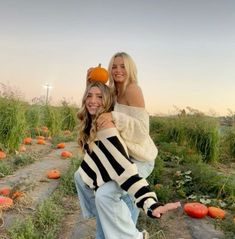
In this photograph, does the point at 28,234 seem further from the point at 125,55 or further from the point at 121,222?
the point at 125,55

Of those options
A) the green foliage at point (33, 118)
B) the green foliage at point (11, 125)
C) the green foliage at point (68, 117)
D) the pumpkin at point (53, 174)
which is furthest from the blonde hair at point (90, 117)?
the green foliage at point (68, 117)

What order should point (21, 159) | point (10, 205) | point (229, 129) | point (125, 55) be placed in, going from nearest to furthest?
point (125, 55) < point (10, 205) < point (21, 159) < point (229, 129)

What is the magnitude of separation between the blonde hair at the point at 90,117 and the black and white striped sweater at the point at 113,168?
0.09m

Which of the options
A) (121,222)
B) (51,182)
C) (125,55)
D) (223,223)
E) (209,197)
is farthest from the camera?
(51,182)

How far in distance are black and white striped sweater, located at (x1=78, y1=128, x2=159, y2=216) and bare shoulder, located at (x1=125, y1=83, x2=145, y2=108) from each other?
327mm

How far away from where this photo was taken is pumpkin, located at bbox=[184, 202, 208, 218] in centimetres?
488

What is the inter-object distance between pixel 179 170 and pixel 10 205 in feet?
8.84

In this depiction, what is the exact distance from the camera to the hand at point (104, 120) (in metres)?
3.45

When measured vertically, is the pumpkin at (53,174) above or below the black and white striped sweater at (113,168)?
below

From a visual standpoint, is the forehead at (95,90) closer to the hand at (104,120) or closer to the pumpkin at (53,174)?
the hand at (104,120)

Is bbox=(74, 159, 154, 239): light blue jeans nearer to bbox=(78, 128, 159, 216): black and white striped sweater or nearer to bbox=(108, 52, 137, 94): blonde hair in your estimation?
bbox=(78, 128, 159, 216): black and white striped sweater

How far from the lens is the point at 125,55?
3717 mm

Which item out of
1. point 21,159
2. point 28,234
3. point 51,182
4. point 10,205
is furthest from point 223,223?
point 21,159

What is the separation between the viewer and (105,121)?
3.46 m
